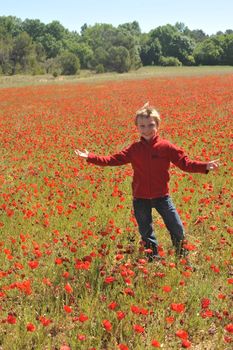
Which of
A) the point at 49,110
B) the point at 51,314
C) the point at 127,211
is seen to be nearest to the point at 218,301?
the point at 51,314

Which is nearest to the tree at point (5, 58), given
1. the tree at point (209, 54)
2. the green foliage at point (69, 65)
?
the green foliage at point (69, 65)

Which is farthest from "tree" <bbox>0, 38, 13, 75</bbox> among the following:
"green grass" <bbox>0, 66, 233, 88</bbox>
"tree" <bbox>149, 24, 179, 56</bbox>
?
"tree" <bbox>149, 24, 179, 56</bbox>

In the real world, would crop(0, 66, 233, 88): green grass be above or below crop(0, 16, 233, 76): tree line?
below

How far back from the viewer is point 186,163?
14.5 ft

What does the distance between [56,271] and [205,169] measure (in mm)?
1867

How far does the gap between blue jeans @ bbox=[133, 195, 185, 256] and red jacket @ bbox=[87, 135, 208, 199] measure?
3.7 inches

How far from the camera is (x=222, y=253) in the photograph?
4828 mm

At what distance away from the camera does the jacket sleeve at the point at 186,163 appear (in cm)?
431

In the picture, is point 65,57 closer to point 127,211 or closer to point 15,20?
point 127,211

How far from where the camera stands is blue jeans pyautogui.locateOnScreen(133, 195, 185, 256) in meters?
4.66

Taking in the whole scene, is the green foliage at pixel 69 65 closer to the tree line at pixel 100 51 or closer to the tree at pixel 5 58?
the tree line at pixel 100 51

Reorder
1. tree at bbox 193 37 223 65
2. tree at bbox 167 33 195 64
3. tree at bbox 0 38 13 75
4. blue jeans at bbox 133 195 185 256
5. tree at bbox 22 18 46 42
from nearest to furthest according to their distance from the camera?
blue jeans at bbox 133 195 185 256, tree at bbox 0 38 13 75, tree at bbox 193 37 223 65, tree at bbox 167 33 195 64, tree at bbox 22 18 46 42

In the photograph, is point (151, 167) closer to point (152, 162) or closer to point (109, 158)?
point (152, 162)

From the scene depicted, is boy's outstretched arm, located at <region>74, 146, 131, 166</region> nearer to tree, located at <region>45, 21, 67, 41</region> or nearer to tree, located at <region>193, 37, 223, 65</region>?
tree, located at <region>193, 37, 223, 65</region>
